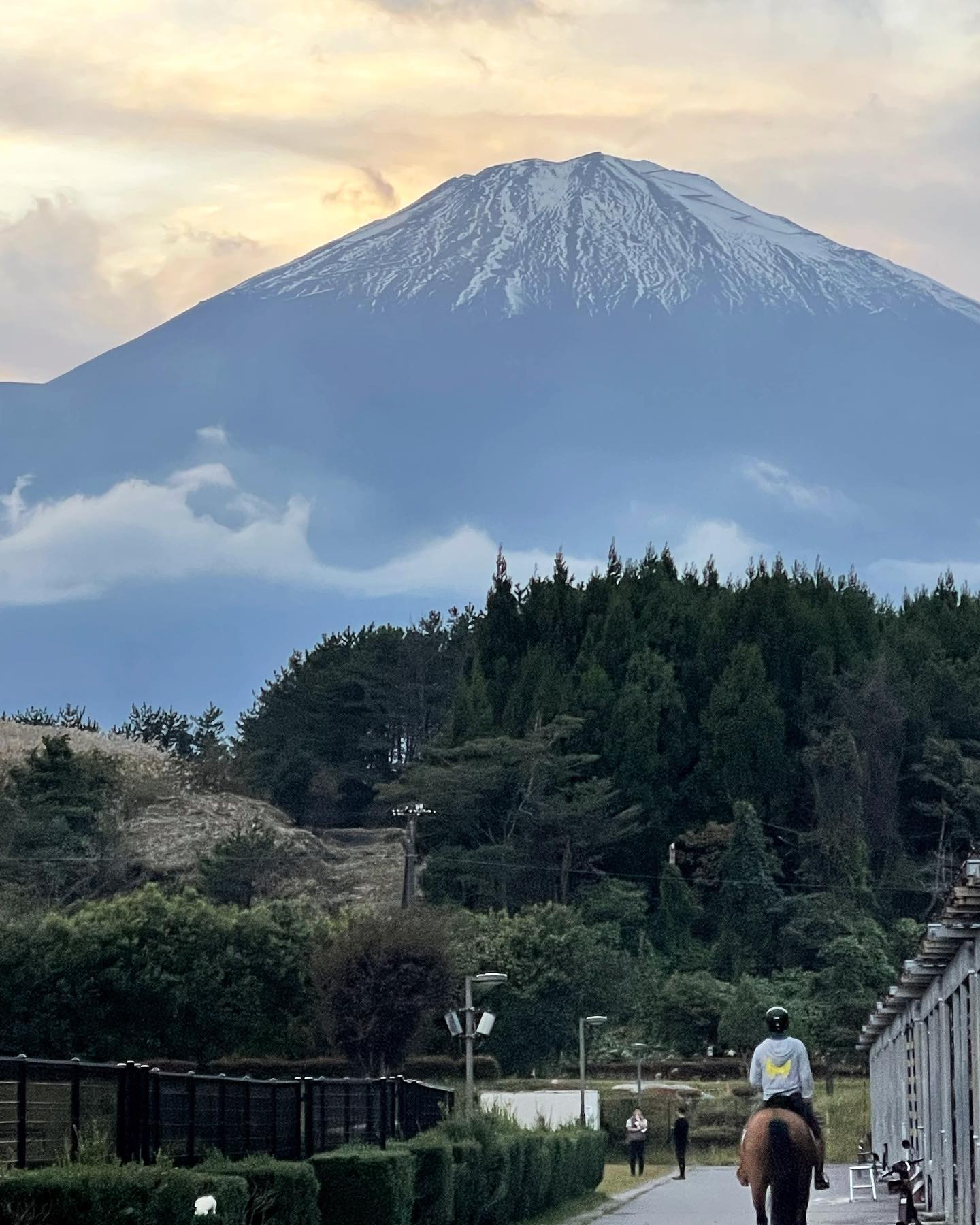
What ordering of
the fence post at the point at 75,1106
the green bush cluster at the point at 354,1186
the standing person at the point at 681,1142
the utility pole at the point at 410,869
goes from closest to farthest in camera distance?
1. the green bush cluster at the point at 354,1186
2. the fence post at the point at 75,1106
3. the standing person at the point at 681,1142
4. the utility pole at the point at 410,869

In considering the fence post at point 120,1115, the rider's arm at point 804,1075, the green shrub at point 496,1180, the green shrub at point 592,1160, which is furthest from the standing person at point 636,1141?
the fence post at point 120,1115

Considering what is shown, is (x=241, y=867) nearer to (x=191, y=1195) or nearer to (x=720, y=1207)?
(x=720, y=1207)

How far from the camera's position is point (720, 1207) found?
1185 inches

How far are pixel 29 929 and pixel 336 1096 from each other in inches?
1670

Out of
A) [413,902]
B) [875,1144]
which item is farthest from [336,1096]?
[413,902]

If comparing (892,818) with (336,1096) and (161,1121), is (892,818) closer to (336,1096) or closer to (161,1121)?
(336,1096)

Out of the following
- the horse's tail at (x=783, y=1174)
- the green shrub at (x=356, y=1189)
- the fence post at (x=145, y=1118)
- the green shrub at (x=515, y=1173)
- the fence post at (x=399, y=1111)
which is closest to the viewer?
the fence post at (x=145, y=1118)

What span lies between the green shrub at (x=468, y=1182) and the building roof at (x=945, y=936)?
17.2 ft

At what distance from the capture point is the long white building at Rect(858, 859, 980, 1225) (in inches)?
787

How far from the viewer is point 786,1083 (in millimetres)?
16625

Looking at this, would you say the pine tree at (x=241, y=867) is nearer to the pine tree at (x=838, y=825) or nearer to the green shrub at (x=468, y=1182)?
the pine tree at (x=838, y=825)

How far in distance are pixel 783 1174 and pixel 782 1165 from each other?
63 mm

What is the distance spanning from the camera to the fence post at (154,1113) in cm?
1460

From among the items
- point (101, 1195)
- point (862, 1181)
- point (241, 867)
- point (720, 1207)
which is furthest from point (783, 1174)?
point (241, 867)
